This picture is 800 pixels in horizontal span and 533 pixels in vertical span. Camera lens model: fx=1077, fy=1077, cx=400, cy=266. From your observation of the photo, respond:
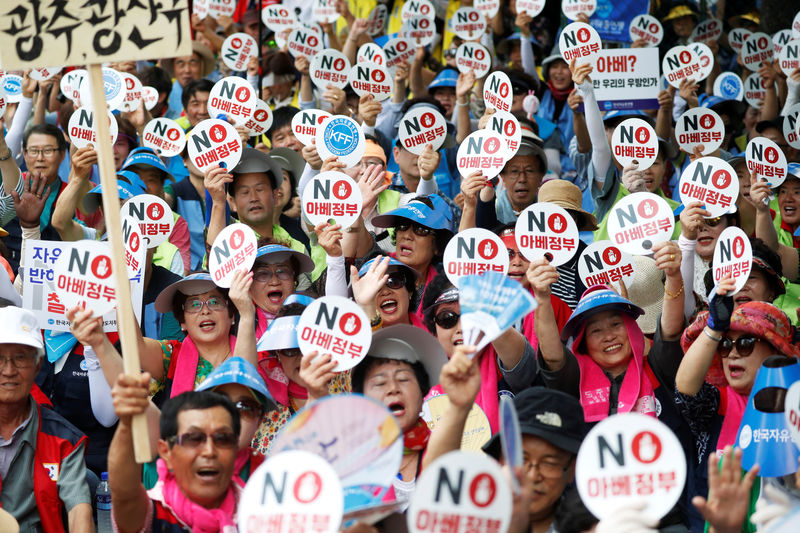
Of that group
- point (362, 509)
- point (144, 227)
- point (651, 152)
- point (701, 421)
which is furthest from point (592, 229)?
point (362, 509)

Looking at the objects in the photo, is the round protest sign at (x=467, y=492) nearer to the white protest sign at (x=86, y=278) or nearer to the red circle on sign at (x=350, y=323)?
the red circle on sign at (x=350, y=323)

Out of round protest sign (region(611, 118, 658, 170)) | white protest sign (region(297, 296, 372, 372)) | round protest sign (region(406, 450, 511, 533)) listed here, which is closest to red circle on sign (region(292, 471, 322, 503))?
round protest sign (region(406, 450, 511, 533))

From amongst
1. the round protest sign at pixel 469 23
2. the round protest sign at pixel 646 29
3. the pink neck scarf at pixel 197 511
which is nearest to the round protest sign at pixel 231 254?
the pink neck scarf at pixel 197 511

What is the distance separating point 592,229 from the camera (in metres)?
6.72

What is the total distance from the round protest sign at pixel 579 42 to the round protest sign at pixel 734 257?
3205 mm

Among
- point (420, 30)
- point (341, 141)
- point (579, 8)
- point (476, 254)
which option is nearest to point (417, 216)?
point (341, 141)

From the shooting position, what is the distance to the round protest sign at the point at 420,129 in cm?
733

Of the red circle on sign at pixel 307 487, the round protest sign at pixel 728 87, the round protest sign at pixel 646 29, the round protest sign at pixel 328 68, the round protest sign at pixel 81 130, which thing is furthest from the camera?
the round protest sign at pixel 646 29

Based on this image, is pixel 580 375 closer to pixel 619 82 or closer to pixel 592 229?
pixel 592 229

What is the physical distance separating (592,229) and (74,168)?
3156 millimetres

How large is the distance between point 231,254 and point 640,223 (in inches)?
83.2

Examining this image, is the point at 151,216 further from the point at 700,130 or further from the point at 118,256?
the point at 700,130

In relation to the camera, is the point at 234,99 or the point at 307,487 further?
the point at 234,99

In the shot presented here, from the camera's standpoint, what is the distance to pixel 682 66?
27.9 ft
